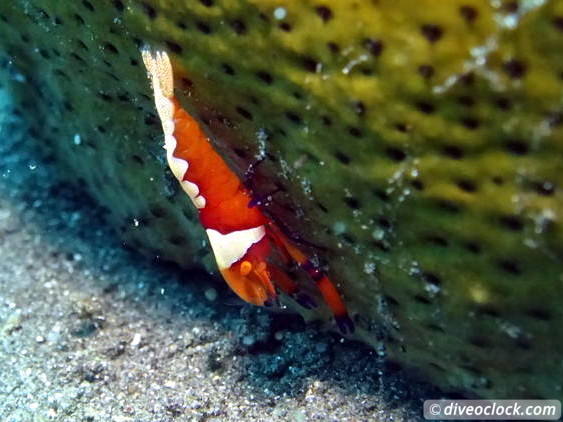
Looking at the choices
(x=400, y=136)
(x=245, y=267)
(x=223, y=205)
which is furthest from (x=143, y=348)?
(x=400, y=136)

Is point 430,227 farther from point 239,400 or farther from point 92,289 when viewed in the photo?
point 92,289

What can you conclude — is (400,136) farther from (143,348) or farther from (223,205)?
(143,348)

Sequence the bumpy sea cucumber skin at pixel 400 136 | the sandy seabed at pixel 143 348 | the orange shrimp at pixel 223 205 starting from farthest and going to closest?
1. the sandy seabed at pixel 143 348
2. the orange shrimp at pixel 223 205
3. the bumpy sea cucumber skin at pixel 400 136

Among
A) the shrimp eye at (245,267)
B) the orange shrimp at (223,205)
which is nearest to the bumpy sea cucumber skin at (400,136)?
the orange shrimp at (223,205)

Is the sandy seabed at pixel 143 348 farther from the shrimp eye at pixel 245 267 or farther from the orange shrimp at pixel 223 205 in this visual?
the shrimp eye at pixel 245 267

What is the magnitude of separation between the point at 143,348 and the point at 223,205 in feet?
4.02

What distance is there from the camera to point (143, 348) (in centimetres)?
343

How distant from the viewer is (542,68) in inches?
67.9

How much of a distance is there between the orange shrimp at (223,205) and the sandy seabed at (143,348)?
0.45 metres

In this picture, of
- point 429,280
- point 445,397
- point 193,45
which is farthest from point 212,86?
point 445,397

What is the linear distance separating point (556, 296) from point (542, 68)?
30.7 inches

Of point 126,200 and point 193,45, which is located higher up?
point 193,45

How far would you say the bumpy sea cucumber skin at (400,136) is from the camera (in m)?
1.81

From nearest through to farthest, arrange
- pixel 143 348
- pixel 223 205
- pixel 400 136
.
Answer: pixel 400 136
pixel 223 205
pixel 143 348
